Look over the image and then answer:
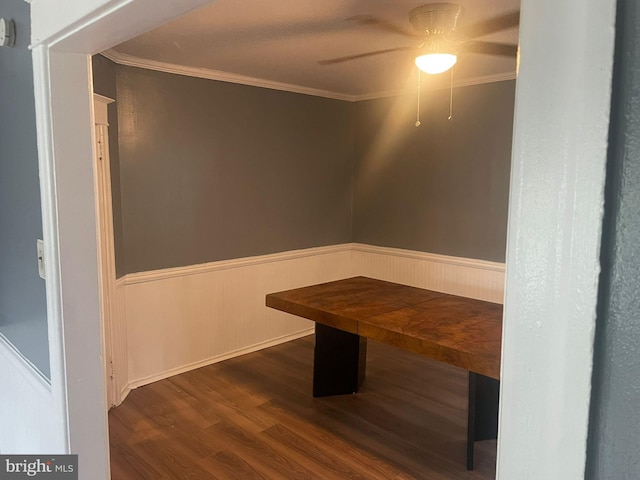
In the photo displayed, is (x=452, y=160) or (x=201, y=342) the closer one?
(x=201, y=342)

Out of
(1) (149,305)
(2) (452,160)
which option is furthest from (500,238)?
(1) (149,305)

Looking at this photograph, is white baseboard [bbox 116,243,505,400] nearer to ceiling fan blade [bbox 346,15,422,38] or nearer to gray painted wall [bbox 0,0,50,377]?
gray painted wall [bbox 0,0,50,377]

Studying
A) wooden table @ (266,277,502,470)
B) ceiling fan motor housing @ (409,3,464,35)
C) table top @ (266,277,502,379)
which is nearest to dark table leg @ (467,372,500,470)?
wooden table @ (266,277,502,470)

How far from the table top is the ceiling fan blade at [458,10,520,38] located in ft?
5.21

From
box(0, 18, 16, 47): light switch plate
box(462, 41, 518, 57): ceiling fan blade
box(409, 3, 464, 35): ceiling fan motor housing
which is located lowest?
box(0, 18, 16, 47): light switch plate

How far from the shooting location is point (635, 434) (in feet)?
1.47

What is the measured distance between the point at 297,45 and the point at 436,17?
0.99 metres

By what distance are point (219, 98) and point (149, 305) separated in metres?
1.68

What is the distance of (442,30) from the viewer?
Result: 2408 mm

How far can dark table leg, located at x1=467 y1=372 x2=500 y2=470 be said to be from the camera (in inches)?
102

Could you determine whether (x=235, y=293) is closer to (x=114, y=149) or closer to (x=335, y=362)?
(x=335, y=362)

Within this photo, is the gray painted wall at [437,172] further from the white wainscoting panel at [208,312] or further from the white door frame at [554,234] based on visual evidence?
the white door frame at [554,234]

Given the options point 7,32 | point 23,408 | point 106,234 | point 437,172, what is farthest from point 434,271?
point 7,32

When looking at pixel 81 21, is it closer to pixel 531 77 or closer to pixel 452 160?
pixel 531 77
